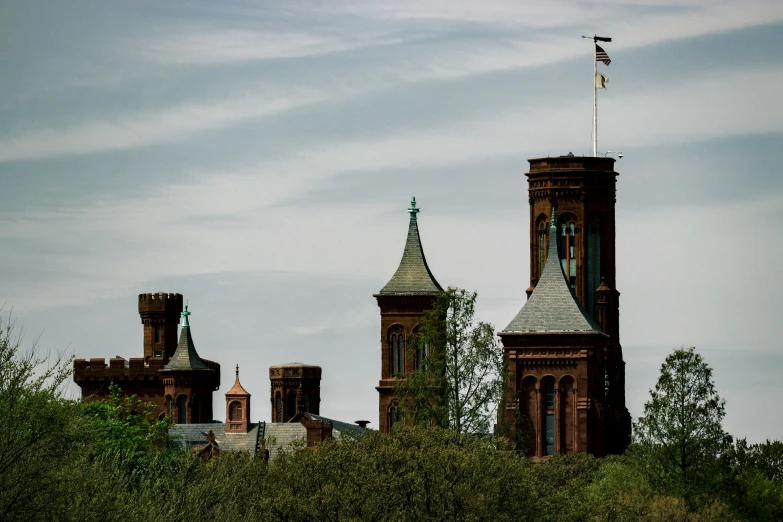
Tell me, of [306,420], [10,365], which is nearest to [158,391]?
[306,420]

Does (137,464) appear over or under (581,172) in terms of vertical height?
under

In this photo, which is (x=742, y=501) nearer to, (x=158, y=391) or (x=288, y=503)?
(x=288, y=503)

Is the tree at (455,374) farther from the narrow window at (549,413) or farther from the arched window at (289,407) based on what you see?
the arched window at (289,407)

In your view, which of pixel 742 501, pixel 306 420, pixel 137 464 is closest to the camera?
pixel 137 464

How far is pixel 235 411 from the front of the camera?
573 feet

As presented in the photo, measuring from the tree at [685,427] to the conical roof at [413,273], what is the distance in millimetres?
38384

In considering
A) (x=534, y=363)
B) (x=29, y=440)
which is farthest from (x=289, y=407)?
(x=29, y=440)

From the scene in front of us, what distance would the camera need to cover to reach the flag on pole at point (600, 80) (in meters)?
180

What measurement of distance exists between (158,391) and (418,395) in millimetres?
69437

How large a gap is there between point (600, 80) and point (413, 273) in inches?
1149

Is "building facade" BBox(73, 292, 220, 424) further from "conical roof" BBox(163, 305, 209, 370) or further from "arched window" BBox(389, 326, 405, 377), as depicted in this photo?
"arched window" BBox(389, 326, 405, 377)

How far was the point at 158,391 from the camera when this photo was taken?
195 m

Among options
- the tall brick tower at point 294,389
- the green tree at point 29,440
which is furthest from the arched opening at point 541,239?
the green tree at point 29,440

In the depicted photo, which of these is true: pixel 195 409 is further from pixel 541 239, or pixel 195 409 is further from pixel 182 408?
pixel 541 239
